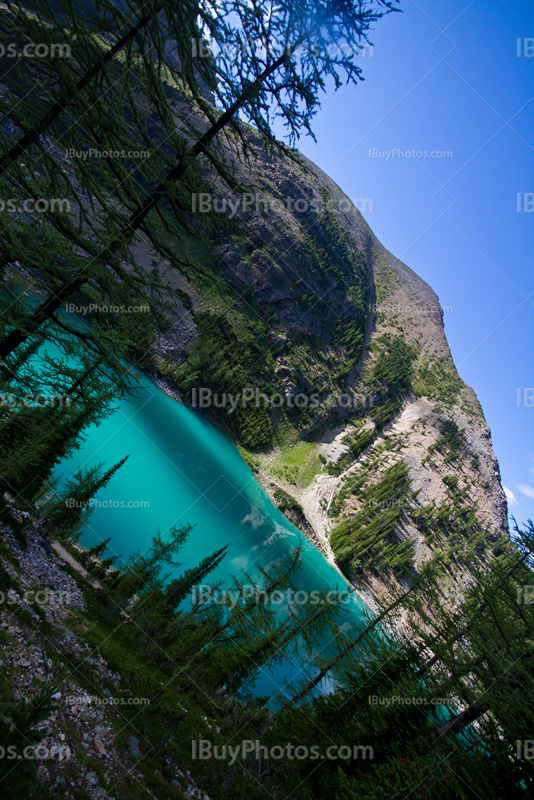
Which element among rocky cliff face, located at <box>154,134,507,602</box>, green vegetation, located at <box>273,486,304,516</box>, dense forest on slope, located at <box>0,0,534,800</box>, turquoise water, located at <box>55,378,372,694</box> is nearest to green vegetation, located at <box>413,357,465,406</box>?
rocky cliff face, located at <box>154,134,507,602</box>

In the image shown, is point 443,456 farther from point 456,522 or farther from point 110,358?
point 110,358

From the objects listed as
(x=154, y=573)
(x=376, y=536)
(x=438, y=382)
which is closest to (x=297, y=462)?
(x=376, y=536)

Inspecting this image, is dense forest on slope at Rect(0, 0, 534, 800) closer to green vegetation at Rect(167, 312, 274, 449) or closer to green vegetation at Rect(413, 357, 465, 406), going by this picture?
green vegetation at Rect(167, 312, 274, 449)

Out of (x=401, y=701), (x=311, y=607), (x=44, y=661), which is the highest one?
(x=401, y=701)

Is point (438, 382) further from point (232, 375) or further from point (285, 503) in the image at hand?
point (285, 503)

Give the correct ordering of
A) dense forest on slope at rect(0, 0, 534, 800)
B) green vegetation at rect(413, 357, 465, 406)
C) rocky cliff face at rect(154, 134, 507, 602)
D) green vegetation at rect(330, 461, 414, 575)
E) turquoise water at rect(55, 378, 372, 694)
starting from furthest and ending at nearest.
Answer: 1. green vegetation at rect(413, 357, 465, 406)
2. rocky cliff face at rect(154, 134, 507, 602)
3. green vegetation at rect(330, 461, 414, 575)
4. turquoise water at rect(55, 378, 372, 694)
5. dense forest on slope at rect(0, 0, 534, 800)

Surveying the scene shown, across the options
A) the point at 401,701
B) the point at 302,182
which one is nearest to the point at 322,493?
the point at 401,701
